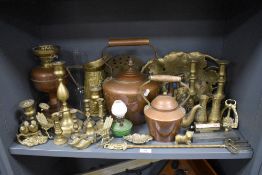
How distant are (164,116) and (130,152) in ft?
0.51

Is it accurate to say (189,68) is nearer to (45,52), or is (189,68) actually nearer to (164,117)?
(164,117)

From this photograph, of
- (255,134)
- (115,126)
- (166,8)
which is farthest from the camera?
(166,8)

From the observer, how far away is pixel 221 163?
38.6 inches

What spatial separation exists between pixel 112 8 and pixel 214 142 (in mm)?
621

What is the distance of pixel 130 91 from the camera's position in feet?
2.60

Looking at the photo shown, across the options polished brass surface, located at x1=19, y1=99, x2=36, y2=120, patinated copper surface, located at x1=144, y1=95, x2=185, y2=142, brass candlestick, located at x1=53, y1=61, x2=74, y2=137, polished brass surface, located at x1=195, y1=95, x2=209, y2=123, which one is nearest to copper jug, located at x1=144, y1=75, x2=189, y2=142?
patinated copper surface, located at x1=144, y1=95, x2=185, y2=142

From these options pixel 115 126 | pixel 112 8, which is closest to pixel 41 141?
pixel 115 126

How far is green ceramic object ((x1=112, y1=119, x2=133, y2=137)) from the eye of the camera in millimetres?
797

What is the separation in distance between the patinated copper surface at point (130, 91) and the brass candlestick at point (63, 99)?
141 millimetres

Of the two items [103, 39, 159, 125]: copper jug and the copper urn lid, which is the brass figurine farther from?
the copper urn lid

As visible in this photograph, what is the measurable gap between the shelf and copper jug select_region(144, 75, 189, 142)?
0.15 feet

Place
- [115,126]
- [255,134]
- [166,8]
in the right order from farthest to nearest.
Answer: [166,8], [115,126], [255,134]

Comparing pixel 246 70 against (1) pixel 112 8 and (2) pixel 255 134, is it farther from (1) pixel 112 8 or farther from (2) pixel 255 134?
(1) pixel 112 8

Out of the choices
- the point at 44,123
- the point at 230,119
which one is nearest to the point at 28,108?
the point at 44,123
